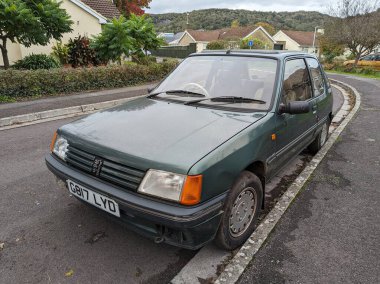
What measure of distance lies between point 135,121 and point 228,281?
5.25 ft

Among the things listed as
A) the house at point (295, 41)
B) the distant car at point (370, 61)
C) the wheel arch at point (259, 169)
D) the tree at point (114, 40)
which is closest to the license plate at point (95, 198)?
the wheel arch at point (259, 169)

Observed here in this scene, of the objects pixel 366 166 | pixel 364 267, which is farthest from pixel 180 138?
pixel 366 166

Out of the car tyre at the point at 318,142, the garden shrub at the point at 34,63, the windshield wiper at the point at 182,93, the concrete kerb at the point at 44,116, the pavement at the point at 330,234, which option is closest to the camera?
the pavement at the point at 330,234

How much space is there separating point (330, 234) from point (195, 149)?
176 centimetres

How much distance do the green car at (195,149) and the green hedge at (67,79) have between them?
22.3 ft

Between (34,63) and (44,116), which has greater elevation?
(34,63)

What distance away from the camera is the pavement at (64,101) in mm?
7423

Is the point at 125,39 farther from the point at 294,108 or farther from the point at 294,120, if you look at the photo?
the point at 294,108

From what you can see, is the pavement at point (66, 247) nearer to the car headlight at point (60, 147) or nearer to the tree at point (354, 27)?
the car headlight at point (60, 147)

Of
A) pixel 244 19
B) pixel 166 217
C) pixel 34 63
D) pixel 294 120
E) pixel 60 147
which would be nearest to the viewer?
pixel 166 217

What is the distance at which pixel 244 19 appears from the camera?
86250 millimetres

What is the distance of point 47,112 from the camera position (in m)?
7.31

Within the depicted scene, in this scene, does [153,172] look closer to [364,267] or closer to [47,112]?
[364,267]

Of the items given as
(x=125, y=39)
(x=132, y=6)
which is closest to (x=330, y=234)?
(x=125, y=39)
